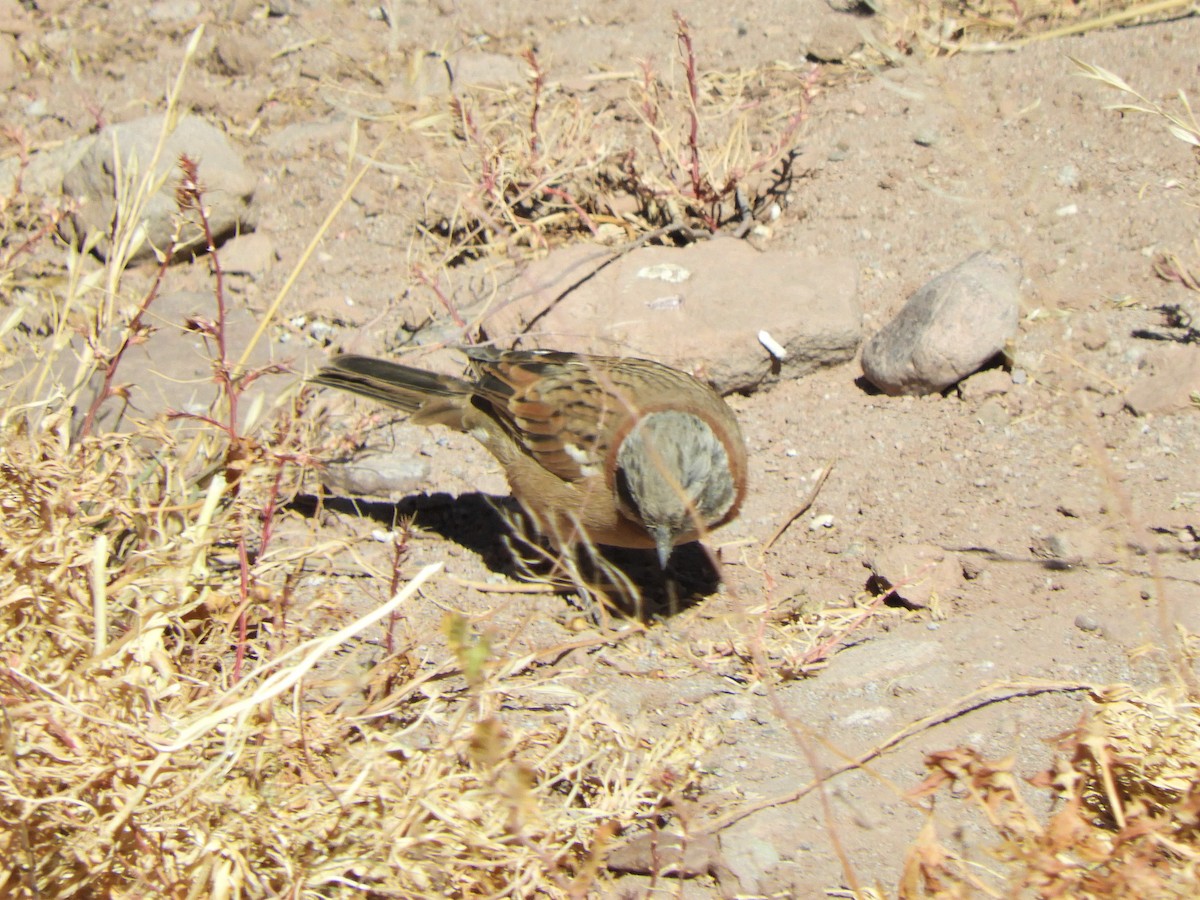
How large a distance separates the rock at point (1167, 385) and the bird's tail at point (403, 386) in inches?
109

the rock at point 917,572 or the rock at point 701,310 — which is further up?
the rock at point 701,310

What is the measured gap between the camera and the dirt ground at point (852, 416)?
337 cm

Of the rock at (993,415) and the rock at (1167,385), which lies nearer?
the rock at (1167,385)

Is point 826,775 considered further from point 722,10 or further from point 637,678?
point 722,10

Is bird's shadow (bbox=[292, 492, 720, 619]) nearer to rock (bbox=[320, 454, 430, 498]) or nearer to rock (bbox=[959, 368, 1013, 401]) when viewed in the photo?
rock (bbox=[320, 454, 430, 498])

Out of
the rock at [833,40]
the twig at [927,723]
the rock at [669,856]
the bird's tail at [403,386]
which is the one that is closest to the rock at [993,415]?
the twig at [927,723]

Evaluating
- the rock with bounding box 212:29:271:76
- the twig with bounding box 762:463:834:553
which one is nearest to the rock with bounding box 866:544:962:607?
the twig with bounding box 762:463:834:553

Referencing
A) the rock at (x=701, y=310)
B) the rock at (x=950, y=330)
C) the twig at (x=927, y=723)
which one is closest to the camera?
the twig at (x=927, y=723)

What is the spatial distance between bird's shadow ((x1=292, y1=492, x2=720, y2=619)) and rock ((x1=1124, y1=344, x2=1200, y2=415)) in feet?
6.08

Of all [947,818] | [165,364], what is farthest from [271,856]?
[165,364]

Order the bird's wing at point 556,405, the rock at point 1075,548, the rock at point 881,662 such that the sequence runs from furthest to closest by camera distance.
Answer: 1. the bird's wing at point 556,405
2. the rock at point 1075,548
3. the rock at point 881,662

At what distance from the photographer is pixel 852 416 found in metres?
5.30

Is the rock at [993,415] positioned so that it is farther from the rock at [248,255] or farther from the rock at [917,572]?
the rock at [248,255]

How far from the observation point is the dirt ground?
11.0 feet
